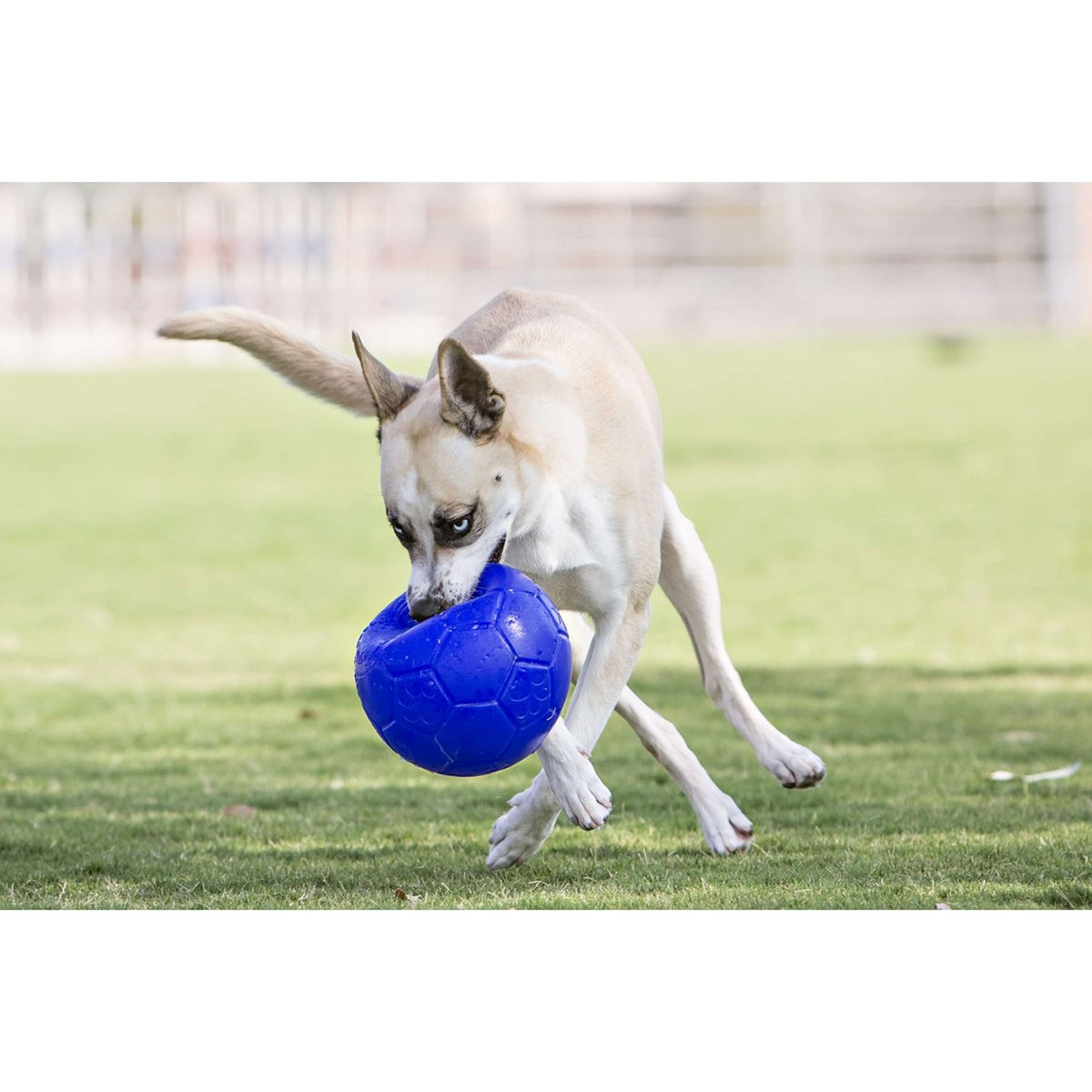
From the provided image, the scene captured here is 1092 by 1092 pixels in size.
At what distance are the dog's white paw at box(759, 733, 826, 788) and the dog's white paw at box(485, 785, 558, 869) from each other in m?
0.99

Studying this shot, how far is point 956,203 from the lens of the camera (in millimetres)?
44125

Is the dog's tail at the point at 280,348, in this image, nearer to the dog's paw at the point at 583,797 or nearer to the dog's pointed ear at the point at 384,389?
the dog's pointed ear at the point at 384,389

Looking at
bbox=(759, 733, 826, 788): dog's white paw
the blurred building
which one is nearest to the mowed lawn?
bbox=(759, 733, 826, 788): dog's white paw

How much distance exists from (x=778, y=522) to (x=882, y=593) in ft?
15.3

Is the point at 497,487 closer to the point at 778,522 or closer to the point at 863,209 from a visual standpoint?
the point at 778,522

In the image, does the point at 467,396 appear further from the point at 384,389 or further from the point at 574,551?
the point at 574,551

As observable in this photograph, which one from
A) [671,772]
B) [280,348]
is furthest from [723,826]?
[280,348]

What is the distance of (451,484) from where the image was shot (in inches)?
194

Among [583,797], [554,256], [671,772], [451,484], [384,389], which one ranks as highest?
[384,389]

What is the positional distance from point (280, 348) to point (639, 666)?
5.77m

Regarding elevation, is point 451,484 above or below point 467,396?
below

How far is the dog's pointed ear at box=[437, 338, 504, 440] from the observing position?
4.88m

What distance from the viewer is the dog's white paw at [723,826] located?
5781 millimetres

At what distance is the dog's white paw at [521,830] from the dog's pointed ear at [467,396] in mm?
1270
